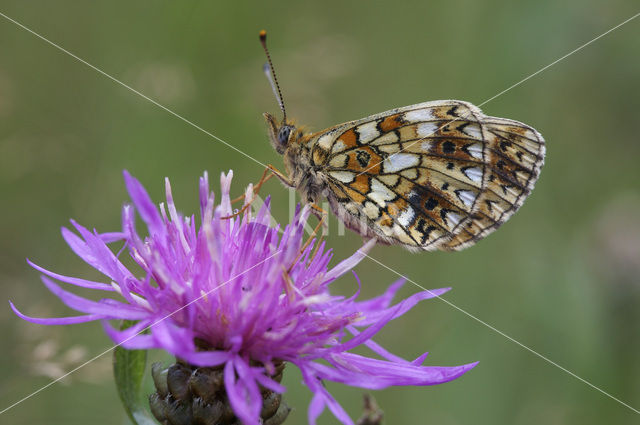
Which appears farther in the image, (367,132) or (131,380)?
(367,132)

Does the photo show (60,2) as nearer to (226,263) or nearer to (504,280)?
(226,263)

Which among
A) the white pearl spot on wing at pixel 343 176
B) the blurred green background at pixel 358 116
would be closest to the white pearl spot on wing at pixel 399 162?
the white pearl spot on wing at pixel 343 176

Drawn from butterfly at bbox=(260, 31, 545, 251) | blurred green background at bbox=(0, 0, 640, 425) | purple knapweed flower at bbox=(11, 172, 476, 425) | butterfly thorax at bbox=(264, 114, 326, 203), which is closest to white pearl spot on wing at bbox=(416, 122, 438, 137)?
Result: butterfly at bbox=(260, 31, 545, 251)

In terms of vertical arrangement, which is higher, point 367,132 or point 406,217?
point 367,132

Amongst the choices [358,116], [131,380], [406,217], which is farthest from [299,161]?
[358,116]

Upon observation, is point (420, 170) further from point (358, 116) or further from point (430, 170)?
point (358, 116)

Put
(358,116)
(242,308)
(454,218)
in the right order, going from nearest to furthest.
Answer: (242,308), (454,218), (358,116)
